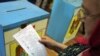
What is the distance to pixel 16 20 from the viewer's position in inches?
41.1

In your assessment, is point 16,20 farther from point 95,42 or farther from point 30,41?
point 95,42

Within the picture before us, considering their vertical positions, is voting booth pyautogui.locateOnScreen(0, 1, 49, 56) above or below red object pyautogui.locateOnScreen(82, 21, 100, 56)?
below

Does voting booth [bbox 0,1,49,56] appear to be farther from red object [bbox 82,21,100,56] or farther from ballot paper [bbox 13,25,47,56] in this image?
red object [bbox 82,21,100,56]

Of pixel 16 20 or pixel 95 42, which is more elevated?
pixel 95 42

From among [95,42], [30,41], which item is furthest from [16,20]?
[95,42]

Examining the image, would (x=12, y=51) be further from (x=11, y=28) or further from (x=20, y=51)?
(x=11, y=28)

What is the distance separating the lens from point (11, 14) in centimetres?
111

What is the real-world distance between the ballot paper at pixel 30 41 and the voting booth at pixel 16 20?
5cm

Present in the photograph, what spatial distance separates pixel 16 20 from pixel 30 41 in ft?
0.46

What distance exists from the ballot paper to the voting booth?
0.05 m

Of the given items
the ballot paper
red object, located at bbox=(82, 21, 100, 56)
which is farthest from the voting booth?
red object, located at bbox=(82, 21, 100, 56)

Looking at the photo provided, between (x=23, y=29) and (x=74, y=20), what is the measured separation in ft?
2.80

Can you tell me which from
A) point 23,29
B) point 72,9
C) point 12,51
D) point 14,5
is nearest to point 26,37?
point 23,29

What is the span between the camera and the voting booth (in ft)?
3.38
